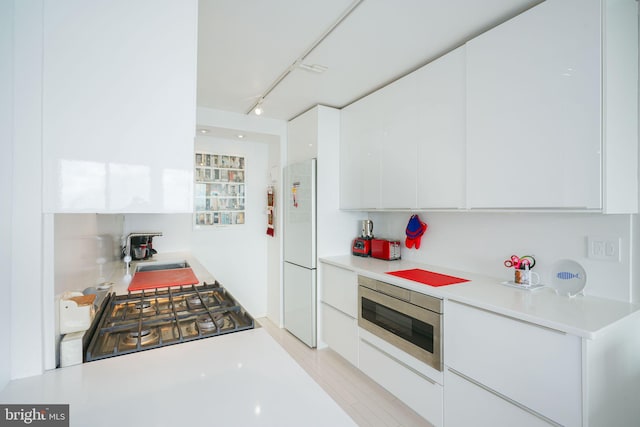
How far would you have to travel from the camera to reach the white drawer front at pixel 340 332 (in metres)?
2.56

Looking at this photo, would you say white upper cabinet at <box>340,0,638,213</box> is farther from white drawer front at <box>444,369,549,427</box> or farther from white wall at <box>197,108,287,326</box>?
white wall at <box>197,108,287,326</box>

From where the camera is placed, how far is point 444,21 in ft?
5.53

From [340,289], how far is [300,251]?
2.15ft

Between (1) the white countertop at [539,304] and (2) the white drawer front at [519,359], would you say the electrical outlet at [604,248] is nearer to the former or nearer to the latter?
(1) the white countertop at [539,304]

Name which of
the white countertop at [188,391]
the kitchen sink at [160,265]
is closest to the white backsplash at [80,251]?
the white countertop at [188,391]

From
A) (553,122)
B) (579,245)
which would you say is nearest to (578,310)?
(579,245)

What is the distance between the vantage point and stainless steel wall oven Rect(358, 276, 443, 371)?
183cm

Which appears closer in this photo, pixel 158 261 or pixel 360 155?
pixel 360 155

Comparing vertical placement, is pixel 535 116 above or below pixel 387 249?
above

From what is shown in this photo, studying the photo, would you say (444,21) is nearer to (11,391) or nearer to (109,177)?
(109,177)

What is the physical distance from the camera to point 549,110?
1466 millimetres

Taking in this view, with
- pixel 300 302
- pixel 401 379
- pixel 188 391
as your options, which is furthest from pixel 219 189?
pixel 188 391

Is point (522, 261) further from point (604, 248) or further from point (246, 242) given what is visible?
point (246, 242)

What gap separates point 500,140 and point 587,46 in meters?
0.52
